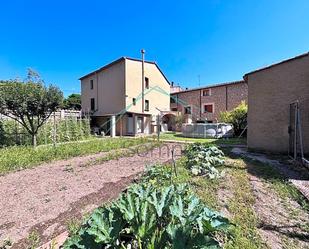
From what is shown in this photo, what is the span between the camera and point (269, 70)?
30.3 ft

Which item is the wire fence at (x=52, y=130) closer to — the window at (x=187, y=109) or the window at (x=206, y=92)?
the window at (x=187, y=109)

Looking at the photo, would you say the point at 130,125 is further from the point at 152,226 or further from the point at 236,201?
the point at 152,226

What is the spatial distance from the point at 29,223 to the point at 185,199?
8.45ft

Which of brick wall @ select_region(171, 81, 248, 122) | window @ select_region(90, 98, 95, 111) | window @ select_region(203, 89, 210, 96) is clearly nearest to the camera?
window @ select_region(90, 98, 95, 111)

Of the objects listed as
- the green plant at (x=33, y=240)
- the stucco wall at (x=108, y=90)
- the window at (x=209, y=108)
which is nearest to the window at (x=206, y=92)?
the window at (x=209, y=108)

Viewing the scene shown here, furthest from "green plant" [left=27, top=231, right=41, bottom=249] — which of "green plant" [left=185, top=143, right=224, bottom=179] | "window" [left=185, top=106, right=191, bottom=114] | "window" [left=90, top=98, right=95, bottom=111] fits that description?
"window" [left=185, top=106, right=191, bottom=114]

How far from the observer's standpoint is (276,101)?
892 centimetres

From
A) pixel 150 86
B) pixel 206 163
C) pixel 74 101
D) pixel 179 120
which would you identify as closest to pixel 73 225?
pixel 206 163

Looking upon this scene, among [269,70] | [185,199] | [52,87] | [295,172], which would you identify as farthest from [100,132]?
[185,199]

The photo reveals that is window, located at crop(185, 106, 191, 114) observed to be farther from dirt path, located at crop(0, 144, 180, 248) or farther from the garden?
the garden

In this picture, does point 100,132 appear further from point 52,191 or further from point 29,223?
point 29,223

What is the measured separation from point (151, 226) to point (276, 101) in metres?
8.74

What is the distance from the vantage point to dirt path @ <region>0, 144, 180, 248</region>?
10.8 ft

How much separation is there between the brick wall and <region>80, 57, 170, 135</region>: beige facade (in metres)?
5.16
